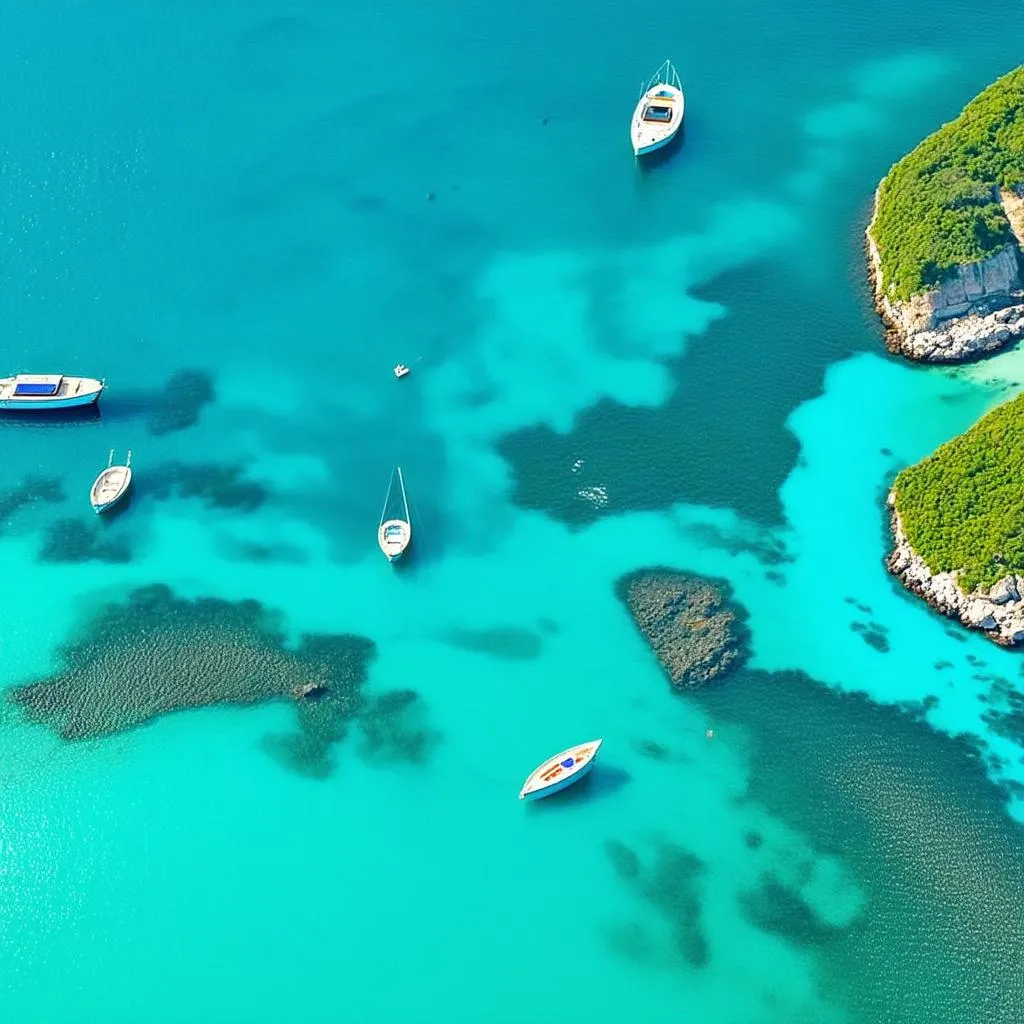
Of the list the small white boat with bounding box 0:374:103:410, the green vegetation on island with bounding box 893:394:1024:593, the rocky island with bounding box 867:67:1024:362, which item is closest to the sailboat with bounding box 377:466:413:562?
the small white boat with bounding box 0:374:103:410

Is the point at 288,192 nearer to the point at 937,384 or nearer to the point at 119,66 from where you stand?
the point at 119,66

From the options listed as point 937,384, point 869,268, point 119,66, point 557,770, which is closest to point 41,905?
point 557,770

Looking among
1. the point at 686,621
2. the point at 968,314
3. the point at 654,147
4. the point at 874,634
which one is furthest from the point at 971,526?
the point at 654,147

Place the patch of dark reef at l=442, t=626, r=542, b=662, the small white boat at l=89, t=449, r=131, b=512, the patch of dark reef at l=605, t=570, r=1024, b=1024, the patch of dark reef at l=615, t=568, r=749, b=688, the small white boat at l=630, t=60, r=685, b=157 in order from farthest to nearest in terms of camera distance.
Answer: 1. the small white boat at l=630, t=60, r=685, b=157
2. the small white boat at l=89, t=449, r=131, b=512
3. the patch of dark reef at l=442, t=626, r=542, b=662
4. the patch of dark reef at l=615, t=568, r=749, b=688
5. the patch of dark reef at l=605, t=570, r=1024, b=1024

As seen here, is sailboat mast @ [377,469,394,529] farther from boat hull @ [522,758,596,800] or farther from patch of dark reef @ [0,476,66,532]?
patch of dark reef @ [0,476,66,532]

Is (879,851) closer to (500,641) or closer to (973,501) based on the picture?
(973,501)

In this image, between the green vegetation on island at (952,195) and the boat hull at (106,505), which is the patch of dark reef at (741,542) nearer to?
the green vegetation on island at (952,195)
